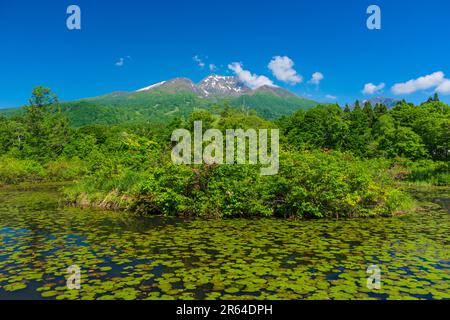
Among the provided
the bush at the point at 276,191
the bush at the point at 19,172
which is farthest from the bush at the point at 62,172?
the bush at the point at 276,191

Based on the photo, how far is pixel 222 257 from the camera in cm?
855

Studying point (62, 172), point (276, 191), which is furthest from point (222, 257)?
point (62, 172)

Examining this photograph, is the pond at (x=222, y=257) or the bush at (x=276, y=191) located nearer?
the pond at (x=222, y=257)

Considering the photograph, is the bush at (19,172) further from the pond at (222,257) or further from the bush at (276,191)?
the bush at (276,191)

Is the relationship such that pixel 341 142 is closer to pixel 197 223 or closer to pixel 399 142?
pixel 399 142

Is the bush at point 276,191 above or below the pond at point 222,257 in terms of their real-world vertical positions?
above

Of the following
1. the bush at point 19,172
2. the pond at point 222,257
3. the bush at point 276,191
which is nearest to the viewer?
the pond at point 222,257

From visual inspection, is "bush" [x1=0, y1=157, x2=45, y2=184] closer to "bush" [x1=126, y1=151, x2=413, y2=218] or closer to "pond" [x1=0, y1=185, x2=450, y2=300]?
"pond" [x1=0, y1=185, x2=450, y2=300]

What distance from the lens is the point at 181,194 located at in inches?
566

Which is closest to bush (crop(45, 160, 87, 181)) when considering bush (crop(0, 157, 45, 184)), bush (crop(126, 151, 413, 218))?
bush (crop(0, 157, 45, 184))

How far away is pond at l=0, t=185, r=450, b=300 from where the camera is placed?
6.51m

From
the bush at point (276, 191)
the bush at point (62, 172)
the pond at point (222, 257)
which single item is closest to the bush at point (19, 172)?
the bush at point (62, 172)

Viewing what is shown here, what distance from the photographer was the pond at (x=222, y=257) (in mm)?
6508

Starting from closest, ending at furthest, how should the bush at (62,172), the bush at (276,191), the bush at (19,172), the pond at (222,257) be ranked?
the pond at (222,257) < the bush at (276,191) < the bush at (19,172) < the bush at (62,172)
